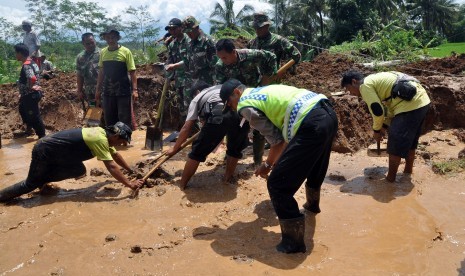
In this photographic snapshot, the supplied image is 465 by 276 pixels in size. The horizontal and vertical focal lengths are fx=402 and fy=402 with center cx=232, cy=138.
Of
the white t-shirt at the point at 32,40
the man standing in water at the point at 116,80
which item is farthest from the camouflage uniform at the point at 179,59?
the white t-shirt at the point at 32,40

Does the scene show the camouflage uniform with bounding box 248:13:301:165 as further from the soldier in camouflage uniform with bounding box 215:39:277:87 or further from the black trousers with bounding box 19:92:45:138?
the black trousers with bounding box 19:92:45:138

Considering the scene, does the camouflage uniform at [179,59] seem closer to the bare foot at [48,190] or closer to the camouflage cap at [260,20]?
the camouflage cap at [260,20]

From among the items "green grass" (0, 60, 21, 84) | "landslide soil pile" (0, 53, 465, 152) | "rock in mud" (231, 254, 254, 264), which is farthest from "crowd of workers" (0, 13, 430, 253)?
"green grass" (0, 60, 21, 84)

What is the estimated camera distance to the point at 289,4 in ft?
113

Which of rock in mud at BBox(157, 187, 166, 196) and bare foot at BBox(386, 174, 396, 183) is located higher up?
bare foot at BBox(386, 174, 396, 183)

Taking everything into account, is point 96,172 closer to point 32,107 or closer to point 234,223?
point 234,223

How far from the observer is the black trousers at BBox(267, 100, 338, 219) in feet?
10.4

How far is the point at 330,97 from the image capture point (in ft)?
23.0

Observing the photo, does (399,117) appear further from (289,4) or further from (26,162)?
(289,4)

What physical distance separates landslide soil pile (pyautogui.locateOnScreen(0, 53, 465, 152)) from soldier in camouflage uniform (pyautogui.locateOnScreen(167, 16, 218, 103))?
206 centimetres

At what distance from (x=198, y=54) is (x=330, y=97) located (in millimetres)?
2437

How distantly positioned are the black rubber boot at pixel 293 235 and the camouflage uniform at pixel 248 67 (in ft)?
8.08

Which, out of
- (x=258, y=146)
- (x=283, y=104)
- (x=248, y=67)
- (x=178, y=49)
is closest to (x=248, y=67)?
(x=248, y=67)

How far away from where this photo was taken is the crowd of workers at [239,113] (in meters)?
3.28
